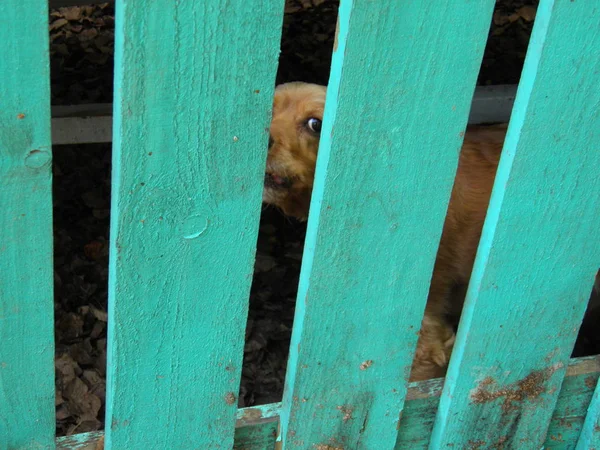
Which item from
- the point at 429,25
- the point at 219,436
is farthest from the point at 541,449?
the point at 429,25

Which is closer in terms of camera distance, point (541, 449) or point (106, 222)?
point (541, 449)

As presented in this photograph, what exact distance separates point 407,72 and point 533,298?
0.73 metres

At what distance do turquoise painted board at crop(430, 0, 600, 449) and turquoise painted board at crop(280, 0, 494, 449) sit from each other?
137mm

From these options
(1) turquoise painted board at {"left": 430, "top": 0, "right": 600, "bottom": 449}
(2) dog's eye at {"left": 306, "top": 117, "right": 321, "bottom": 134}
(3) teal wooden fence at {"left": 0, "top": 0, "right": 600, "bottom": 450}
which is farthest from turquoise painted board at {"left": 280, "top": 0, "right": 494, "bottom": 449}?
(2) dog's eye at {"left": 306, "top": 117, "right": 321, "bottom": 134}

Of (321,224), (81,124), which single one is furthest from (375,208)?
(81,124)

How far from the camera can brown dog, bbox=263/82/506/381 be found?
2693mm

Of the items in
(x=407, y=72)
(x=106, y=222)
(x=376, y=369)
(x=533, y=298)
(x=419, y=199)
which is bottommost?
(x=106, y=222)

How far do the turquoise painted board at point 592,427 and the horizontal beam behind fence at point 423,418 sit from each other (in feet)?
0.05

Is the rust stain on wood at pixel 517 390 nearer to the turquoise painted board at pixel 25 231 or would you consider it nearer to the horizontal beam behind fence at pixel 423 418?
the horizontal beam behind fence at pixel 423 418

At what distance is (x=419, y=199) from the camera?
1573mm

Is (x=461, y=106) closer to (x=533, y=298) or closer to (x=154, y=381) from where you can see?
(x=533, y=298)

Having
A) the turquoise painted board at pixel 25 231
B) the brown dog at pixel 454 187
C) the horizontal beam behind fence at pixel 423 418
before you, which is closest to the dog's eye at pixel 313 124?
the brown dog at pixel 454 187

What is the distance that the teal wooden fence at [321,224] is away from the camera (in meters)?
1.26

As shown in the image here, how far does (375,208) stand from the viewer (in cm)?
155
